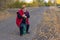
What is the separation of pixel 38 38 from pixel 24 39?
697mm

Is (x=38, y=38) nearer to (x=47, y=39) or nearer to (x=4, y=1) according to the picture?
(x=47, y=39)

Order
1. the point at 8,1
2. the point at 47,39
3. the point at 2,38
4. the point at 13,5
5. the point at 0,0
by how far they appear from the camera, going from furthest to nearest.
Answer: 1. the point at 13,5
2. the point at 8,1
3. the point at 0,0
4. the point at 2,38
5. the point at 47,39

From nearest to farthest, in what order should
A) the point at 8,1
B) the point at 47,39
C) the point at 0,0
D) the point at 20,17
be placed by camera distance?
the point at 47,39
the point at 20,17
the point at 0,0
the point at 8,1

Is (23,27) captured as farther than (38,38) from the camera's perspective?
Yes

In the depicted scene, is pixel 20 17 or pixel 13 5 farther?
pixel 13 5

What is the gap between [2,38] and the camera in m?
13.2

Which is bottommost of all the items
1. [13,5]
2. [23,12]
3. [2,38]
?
[13,5]

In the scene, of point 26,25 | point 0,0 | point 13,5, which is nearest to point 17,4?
point 13,5

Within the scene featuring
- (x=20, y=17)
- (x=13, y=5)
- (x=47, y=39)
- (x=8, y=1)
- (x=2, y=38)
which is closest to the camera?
(x=47, y=39)

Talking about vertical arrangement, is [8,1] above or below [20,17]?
below

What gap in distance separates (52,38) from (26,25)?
9.05 feet

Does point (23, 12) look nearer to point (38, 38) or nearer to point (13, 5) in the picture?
point (38, 38)

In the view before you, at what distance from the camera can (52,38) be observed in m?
12.6

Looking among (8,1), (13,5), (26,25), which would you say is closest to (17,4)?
(13,5)
